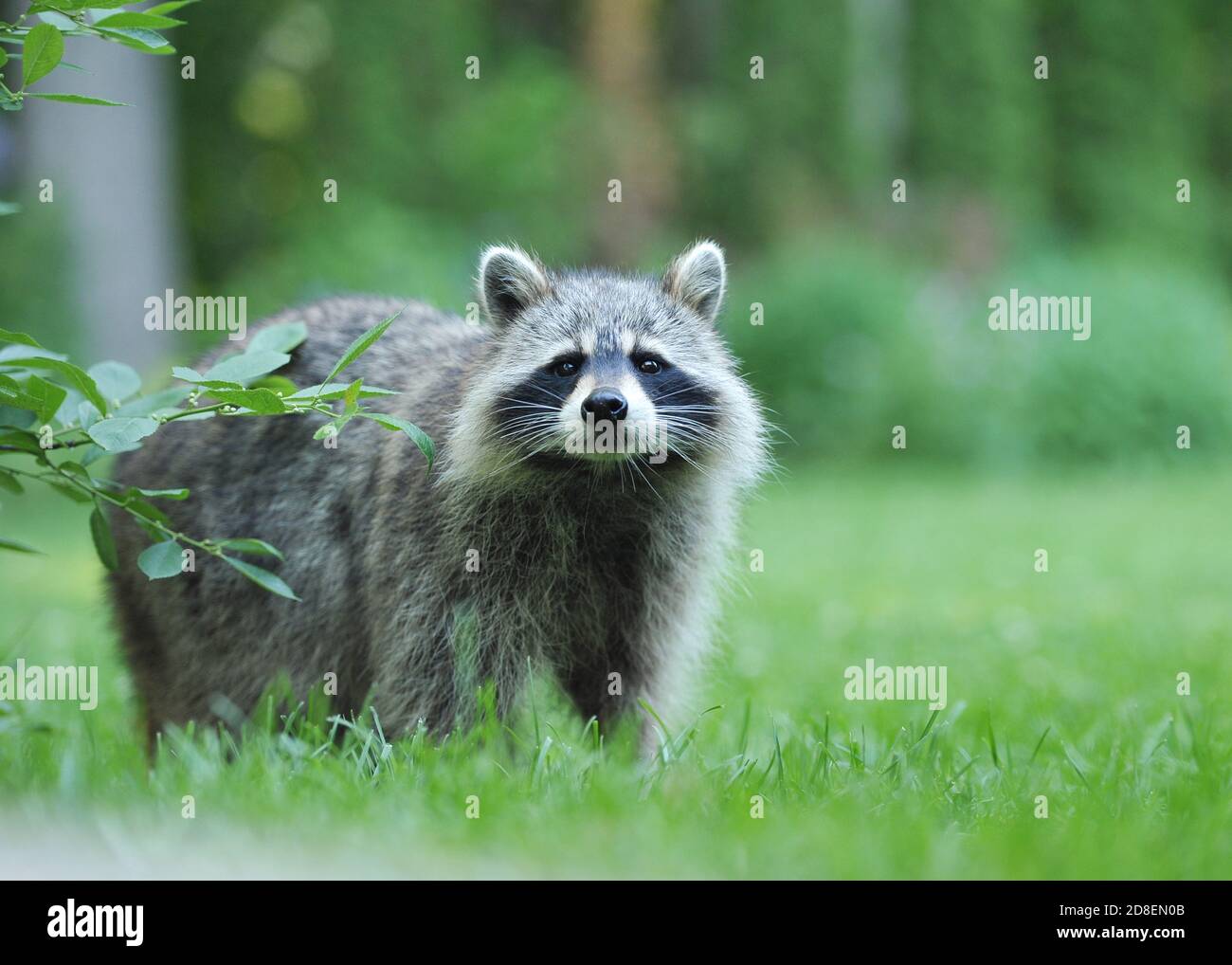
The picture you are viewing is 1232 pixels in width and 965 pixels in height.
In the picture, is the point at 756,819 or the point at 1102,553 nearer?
the point at 756,819

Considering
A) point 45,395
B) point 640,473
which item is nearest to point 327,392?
point 45,395

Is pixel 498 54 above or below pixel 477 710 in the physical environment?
above

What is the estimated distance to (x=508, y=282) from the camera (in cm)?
565

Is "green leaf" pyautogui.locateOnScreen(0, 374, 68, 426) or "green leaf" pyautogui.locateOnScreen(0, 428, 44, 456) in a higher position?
"green leaf" pyautogui.locateOnScreen(0, 374, 68, 426)

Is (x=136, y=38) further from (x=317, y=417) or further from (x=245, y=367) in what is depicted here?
(x=317, y=417)

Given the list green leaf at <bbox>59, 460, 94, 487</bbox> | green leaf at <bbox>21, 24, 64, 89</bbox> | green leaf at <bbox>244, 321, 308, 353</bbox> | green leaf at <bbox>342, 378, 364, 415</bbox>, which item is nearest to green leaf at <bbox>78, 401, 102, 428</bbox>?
green leaf at <bbox>59, 460, 94, 487</bbox>

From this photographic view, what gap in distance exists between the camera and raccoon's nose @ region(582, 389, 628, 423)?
4.75 m

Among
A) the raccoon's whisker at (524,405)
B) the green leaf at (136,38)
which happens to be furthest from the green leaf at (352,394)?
the green leaf at (136,38)

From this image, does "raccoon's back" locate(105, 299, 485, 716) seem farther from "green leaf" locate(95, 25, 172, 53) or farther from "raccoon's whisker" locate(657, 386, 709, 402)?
"green leaf" locate(95, 25, 172, 53)

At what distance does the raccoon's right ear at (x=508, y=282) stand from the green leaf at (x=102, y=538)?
70.0 inches

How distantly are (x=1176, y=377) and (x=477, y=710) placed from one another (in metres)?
14.5

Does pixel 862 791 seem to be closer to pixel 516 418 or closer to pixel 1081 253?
pixel 516 418

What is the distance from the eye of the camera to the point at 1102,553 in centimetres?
1096
